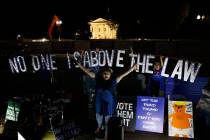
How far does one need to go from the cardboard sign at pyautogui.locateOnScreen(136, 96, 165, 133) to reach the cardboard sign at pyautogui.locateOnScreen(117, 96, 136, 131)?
5.7 inches

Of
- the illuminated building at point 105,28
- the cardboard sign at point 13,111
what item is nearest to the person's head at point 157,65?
the cardboard sign at point 13,111

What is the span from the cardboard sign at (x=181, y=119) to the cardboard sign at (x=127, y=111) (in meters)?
1.10

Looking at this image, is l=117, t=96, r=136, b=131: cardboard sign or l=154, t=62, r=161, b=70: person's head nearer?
l=117, t=96, r=136, b=131: cardboard sign

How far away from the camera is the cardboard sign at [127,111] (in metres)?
9.80

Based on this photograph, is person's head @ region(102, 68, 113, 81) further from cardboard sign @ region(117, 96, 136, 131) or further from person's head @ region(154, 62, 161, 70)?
person's head @ region(154, 62, 161, 70)

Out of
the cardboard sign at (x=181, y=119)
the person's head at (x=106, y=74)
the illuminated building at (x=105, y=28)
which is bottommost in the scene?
the cardboard sign at (x=181, y=119)

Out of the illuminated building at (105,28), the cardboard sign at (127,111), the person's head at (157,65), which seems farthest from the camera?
the illuminated building at (105,28)

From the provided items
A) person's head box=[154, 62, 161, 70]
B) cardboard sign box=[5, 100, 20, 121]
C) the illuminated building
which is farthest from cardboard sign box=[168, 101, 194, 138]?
the illuminated building

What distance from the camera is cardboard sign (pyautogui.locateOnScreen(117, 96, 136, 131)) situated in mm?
9797

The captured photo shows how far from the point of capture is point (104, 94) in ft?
30.0

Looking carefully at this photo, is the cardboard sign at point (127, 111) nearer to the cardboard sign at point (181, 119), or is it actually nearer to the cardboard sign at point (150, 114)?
the cardboard sign at point (150, 114)

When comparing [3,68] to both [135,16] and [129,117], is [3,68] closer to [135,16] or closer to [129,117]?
[129,117]

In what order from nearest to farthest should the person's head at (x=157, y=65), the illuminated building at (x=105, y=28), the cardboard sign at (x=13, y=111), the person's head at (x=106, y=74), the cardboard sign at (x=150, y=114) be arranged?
the person's head at (x=106, y=74), the cardboard sign at (x=13, y=111), the cardboard sign at (x=150, y=114), the person's head at (x=157, y=65), the illuminated building at (x=105, y=28)

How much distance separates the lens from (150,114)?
9.57 m
